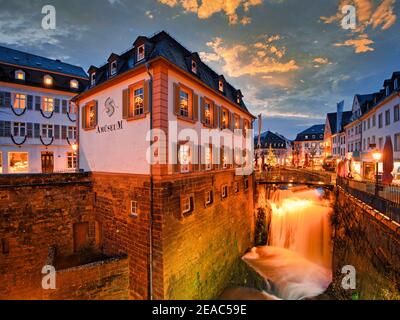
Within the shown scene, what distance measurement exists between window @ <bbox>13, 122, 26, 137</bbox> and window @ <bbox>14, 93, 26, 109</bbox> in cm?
165

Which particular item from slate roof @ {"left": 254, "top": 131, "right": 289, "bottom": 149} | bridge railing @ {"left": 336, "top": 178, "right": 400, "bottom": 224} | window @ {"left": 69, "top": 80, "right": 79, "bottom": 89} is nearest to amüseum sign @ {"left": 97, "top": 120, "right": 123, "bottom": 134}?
bridge railing @ {"left": 336, "top": 178, "right": 400, "bottom": 224}

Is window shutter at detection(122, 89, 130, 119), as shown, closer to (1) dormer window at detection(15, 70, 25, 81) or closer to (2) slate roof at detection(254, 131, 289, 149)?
(1) dormer window at detection(15, 70, 25, 81)

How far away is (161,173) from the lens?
898 centimetres

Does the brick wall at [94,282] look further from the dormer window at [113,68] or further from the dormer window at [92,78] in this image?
the dormer window at [92,78]

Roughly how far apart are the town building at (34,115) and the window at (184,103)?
18.0 metres

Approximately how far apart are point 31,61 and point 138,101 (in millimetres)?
21822

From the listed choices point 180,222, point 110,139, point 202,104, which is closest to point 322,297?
point 180,222

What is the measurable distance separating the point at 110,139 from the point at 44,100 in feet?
52.7

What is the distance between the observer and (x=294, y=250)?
20.0 meters

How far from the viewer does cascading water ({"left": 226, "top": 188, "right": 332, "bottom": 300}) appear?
1456 cm

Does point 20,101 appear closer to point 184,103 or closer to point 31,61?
point 31,61

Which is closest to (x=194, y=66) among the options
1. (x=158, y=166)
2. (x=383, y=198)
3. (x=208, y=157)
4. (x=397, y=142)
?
(x=208, y=157)

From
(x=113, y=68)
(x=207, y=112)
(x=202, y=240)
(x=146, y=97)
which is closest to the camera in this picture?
(x=146, y=97)

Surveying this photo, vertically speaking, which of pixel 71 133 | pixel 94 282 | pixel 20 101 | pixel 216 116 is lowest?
pixel 94 282
